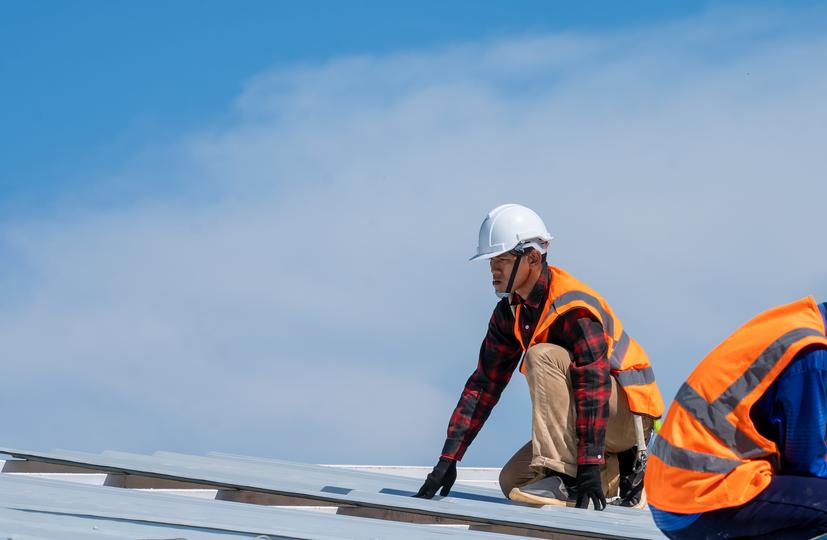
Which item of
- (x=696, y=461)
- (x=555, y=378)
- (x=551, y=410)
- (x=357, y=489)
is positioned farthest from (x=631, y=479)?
(x=696, y=461)

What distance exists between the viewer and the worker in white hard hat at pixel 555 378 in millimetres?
5352

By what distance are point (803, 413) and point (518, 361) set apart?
2.98 meters

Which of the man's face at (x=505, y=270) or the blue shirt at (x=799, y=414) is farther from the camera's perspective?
the man's face at (x=505, y=270)

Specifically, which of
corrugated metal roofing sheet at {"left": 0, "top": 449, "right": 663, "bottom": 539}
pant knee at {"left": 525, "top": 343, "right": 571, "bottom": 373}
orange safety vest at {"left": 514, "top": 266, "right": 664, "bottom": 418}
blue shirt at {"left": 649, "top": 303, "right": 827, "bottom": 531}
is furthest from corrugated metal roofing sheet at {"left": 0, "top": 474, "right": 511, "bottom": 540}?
orange safety vest at {"left": 514, "top": 266, "right": 664, "bottom": 418}

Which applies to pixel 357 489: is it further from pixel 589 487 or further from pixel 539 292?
pixel 539 292

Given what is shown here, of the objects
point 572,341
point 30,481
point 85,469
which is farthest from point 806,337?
point 85,469

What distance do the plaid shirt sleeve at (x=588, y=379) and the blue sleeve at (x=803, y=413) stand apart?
7.47 ft

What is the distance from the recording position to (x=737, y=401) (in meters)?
2.96

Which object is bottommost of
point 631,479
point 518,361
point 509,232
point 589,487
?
point 589,487

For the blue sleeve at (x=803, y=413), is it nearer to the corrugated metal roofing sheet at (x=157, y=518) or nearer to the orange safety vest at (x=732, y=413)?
the orange safety vest at (x=732, y=413)

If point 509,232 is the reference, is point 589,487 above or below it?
below

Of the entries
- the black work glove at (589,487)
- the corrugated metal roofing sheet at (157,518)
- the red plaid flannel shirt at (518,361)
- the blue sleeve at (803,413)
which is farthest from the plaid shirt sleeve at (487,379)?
the blue sleeve at (803,413)

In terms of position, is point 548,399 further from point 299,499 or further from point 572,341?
point 299,499

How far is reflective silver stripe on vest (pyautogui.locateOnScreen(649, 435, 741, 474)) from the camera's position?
9.85ft
